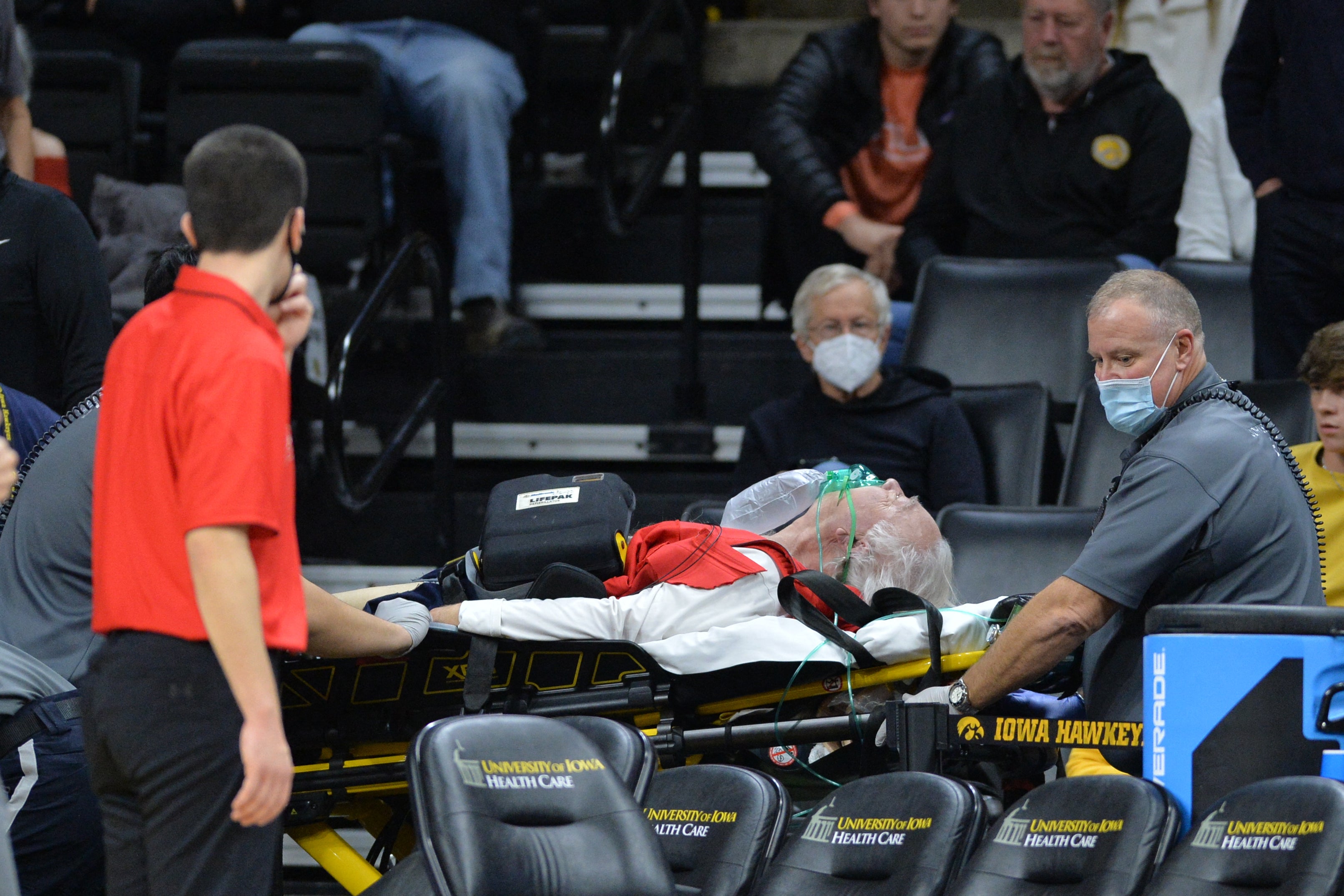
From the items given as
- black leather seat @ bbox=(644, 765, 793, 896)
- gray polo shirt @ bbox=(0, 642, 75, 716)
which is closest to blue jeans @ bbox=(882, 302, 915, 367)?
black leather seat @ bbox=(644, 765, 793, 896)

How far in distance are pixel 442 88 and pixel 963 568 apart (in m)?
2.49

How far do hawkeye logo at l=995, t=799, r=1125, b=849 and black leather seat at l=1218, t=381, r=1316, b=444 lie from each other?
6.26 feet

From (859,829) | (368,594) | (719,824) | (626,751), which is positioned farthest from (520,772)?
(368,594)

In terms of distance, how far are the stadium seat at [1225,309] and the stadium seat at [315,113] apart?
8.20ft

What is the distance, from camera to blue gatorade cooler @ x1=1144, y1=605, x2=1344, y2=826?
245 centimetres

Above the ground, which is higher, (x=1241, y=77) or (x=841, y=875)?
(x=1241, y=77)

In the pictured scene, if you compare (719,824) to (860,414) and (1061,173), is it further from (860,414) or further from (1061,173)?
(1061,173)

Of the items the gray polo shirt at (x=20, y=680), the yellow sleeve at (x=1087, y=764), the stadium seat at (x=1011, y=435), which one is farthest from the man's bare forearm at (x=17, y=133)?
the yellow sleeve at (x=1087, y=764)

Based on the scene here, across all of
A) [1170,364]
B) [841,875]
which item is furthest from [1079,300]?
[841,875]

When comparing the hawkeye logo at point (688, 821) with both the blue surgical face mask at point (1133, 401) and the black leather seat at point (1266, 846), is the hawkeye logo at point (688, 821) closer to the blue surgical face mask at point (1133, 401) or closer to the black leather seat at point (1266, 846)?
the black leather seat at point (1266, 846)

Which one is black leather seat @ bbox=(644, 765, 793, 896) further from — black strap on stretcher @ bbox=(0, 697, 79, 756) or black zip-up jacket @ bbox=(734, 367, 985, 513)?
black zip-up jacket @ bbox=(734, 367, 985, 513)

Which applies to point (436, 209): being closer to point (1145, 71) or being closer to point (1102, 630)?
point (1145, 71)

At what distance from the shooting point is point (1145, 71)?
5.02 meters

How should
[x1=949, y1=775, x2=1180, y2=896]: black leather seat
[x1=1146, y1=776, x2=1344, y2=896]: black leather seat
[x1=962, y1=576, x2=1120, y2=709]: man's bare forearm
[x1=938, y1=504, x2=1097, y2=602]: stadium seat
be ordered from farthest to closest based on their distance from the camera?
1. [x1=938, y1=504, x2=1097, y2=602]: stadium seat
2. [x1=962, y1=576, x2=1120, y2=709]: man's bare forearm
3. [x1=949, y1=775, x2=1180, y2=896]: black leather seat
4. [x1=1146, y1=776, x2=1344, y2=896]: black leather seat
